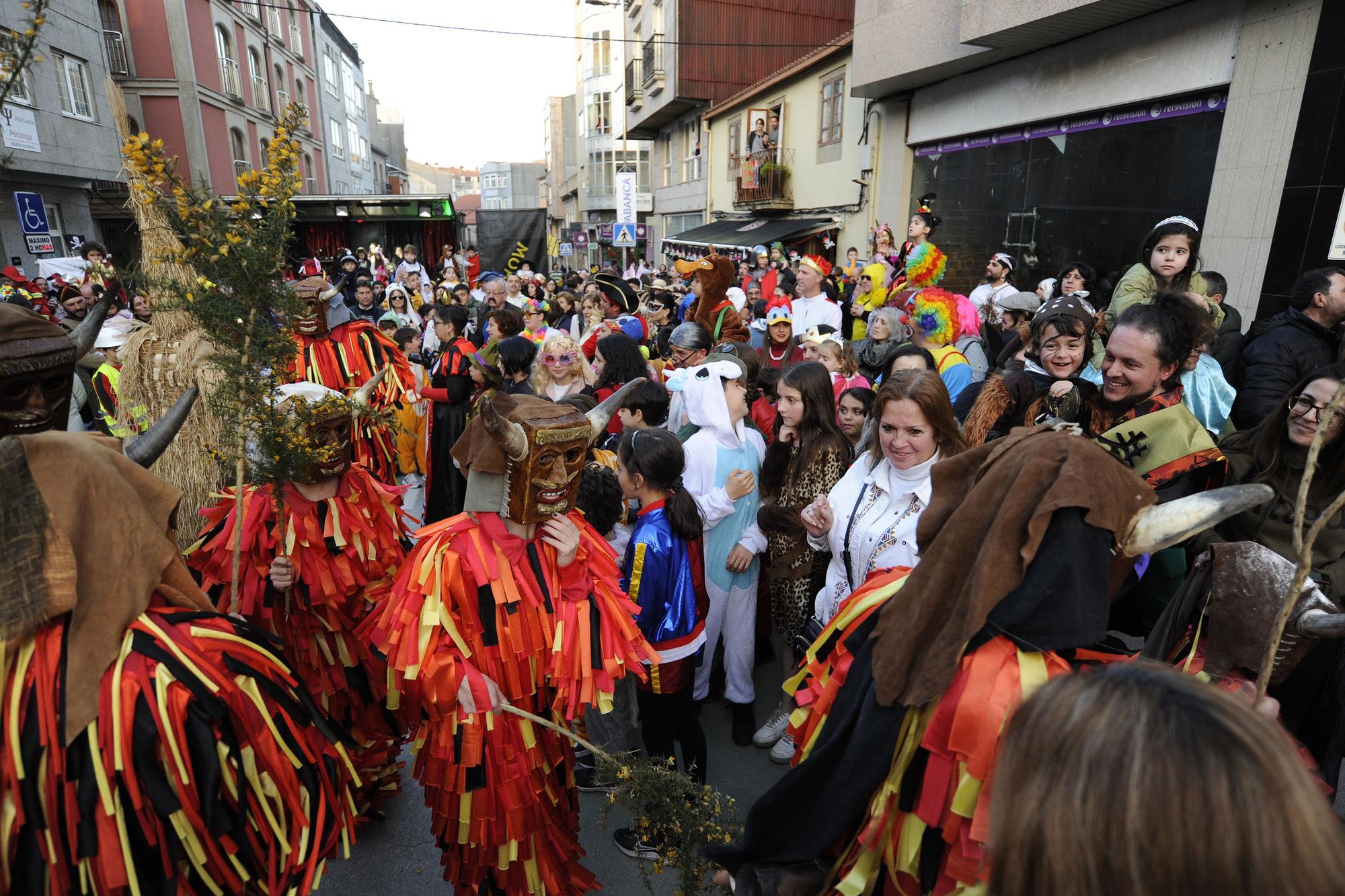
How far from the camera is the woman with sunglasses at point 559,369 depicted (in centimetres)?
540

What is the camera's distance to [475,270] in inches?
699

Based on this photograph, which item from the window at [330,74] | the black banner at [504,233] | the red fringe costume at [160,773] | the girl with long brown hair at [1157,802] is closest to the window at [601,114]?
the window at [330,74]

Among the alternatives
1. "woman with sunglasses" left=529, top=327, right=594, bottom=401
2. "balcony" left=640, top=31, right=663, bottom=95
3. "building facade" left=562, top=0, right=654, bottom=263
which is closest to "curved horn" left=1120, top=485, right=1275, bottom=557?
"woman with sunglasses" left=529, top=327, right=594, bottom=401

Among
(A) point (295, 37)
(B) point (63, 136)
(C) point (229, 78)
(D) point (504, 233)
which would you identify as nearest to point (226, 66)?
A: (C) point (229, 78)

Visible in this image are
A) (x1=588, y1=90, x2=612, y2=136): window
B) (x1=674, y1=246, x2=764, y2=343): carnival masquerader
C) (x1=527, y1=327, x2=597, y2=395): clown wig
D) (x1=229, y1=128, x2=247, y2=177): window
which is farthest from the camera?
(x1=588, y1=90, x2=612, y2=136): window

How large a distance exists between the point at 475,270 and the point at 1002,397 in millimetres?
16296

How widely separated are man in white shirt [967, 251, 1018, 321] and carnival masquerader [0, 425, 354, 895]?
6898 mm

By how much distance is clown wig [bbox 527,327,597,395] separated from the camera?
5.39m

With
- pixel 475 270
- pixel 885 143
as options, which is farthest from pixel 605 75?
pixel 885 143

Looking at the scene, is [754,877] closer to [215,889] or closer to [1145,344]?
[215,889]

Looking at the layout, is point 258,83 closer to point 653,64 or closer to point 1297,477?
point 653,64

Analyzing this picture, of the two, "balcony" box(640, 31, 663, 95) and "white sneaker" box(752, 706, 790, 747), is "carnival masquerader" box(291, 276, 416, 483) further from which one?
"balcony" box(640, 31, 663, 95)

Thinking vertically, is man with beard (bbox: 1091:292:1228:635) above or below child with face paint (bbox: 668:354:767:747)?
above

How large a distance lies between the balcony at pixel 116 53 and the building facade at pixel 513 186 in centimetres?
6112
